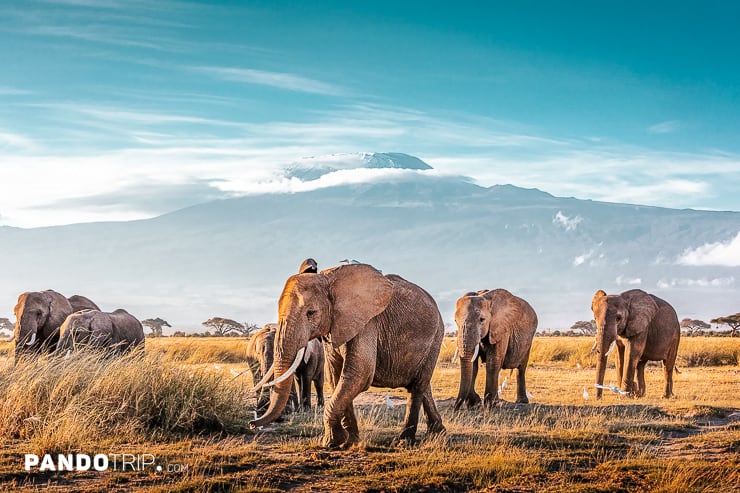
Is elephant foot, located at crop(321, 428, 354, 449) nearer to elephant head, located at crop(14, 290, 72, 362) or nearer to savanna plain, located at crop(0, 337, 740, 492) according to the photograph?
savanna plain, located at crop(0, 337, 740, 492)

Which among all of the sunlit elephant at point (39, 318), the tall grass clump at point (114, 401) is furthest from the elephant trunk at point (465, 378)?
the sunlit elephant at point (39, 318)

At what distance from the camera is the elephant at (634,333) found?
20.5 metres

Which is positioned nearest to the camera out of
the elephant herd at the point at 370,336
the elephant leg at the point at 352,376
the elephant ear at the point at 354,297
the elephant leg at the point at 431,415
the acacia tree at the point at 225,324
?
the elephant herd at the point at 370,336

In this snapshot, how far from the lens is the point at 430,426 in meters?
12.9

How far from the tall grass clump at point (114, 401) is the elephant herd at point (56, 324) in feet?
19.6

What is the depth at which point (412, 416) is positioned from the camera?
39.7 feet

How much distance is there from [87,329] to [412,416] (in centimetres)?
1009

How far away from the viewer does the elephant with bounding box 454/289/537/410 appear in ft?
54.3

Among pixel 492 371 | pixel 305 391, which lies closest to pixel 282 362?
pixel 305 391

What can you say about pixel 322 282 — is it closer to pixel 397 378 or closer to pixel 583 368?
pixel 397 378

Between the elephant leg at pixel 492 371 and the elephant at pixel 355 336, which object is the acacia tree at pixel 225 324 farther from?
the elephant at pixel 355 336

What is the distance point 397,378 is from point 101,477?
395 centimetres

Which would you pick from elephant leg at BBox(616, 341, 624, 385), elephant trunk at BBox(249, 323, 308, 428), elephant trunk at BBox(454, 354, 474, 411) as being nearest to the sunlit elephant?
elephant trunk at BBox(454, 354, 474, 411)

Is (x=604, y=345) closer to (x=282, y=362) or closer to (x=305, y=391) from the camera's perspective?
(x=305, y=391)
